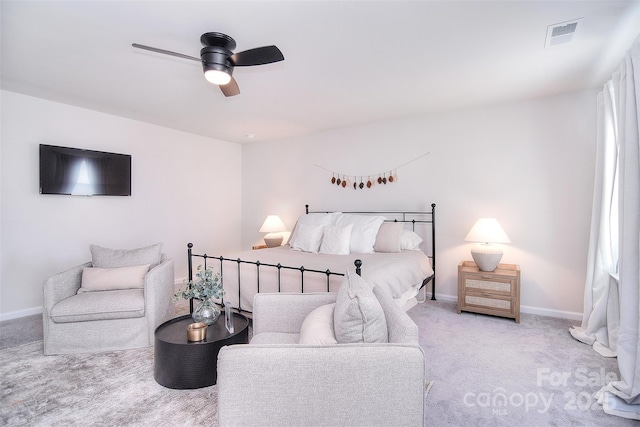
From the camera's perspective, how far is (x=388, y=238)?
3.74 metres

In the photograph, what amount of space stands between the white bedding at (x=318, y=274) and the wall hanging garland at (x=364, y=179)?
4.23ft

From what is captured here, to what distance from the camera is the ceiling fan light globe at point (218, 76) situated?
2189mm

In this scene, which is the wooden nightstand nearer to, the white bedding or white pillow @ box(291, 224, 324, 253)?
the white bedding

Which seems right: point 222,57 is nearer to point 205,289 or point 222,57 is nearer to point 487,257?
point 205,289

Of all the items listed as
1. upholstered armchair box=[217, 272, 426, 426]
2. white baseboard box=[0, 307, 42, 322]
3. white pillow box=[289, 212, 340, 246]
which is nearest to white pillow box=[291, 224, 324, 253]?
white pillow box=[289, 212, 340, 246]

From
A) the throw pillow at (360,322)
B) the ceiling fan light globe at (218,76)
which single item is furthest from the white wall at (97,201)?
the throw pillow at (360,322)

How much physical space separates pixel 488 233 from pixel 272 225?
3035 millimetres

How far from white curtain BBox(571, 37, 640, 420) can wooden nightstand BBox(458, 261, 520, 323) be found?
623 millimetres

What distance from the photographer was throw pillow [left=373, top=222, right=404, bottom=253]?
12.1 feet

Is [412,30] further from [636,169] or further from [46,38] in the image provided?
[46,38]

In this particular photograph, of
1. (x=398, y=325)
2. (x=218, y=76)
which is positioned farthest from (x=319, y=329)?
(x=218, y=76)

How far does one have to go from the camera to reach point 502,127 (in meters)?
3.68

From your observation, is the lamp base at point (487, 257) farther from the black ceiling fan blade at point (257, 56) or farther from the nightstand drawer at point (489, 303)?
the black ceiling fan blade at point (257, 56)

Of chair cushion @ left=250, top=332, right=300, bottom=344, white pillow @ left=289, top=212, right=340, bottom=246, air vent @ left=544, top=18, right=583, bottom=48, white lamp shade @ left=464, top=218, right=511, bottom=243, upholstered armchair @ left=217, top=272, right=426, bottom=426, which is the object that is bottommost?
chair cushion @ left=250, top=332, right=300, bottom=344
